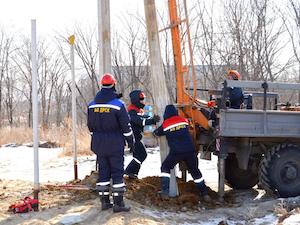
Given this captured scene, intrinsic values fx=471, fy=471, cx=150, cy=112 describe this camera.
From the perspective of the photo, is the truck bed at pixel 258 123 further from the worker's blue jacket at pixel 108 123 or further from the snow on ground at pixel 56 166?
the snow on ground at pixel 56 166

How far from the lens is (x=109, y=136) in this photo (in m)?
6.79

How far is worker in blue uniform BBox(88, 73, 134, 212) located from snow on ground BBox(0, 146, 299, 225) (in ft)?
1.12

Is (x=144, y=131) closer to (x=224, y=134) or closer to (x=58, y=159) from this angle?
(x=224, y=134)

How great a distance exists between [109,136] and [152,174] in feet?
16.8

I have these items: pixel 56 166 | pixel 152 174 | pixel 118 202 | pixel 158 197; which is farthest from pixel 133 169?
pixel 56 166

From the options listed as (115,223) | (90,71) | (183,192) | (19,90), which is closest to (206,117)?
(183,192)

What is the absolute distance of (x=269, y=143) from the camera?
8625 mm

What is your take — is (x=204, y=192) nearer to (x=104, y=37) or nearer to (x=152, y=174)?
(x=104, y=37)

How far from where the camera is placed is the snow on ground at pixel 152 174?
680 cm

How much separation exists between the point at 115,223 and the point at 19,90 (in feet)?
102

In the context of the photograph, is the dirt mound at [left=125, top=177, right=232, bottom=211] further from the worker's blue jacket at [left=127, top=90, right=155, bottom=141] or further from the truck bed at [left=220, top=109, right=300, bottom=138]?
the truck bed at [left=220, top=109, right=300, bottom=138]

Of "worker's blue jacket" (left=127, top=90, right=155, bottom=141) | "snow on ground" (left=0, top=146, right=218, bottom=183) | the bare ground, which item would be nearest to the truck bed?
the bare ground

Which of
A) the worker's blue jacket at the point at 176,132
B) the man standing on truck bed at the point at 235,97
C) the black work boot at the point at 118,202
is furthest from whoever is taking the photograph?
the man standing on truck bed at the point at 235,97

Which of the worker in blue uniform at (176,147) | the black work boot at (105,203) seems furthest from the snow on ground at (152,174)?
the worker in blue uniform at (176,147)
